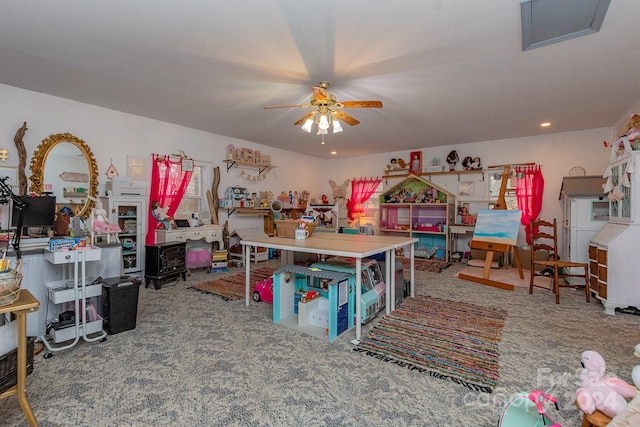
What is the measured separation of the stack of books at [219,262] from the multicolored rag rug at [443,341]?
9.97 feet

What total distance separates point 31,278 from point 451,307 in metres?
3.92

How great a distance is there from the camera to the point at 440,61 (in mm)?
2744

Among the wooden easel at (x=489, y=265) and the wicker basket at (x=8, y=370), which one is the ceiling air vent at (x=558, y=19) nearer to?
the wooden easel at (x=489, y=265)

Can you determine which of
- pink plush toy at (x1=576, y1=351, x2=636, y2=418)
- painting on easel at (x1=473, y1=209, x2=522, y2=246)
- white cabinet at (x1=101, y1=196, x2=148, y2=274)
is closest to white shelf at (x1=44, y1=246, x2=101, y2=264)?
white cabinet at (x1=101, y1=196, x2=148, y2=274)

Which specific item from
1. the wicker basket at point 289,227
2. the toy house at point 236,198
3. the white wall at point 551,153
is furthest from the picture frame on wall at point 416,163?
the wicker basket at point 289,227

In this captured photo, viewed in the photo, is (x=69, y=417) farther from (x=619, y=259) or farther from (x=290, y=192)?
(x=290, y=192)

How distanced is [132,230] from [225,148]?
2197mm

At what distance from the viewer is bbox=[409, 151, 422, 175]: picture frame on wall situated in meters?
6.77

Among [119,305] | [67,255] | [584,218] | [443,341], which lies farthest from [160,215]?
[584,218]

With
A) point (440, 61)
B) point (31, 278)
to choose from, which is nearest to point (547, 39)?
point (440, 61)

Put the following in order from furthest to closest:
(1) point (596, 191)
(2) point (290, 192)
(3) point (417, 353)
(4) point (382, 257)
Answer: (2) point (290, 192) < (1) point (596, 191) < (4) point (382, 257) < (3) point (417, 353)

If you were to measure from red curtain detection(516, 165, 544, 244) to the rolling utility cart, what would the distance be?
6322 mm

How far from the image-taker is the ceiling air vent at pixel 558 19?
1.95 meters

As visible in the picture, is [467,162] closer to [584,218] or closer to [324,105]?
[584,218]
